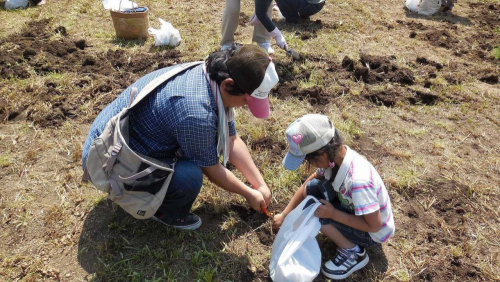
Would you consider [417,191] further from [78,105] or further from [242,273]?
[78,105]

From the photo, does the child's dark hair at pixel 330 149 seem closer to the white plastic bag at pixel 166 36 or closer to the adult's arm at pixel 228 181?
the adult's arm at pixel 228 181

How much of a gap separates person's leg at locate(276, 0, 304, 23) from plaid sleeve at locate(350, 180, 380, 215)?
4.44 m

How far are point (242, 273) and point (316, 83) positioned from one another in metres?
2.58

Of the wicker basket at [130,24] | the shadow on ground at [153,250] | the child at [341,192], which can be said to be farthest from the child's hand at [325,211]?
the wicker basket at [130,24]

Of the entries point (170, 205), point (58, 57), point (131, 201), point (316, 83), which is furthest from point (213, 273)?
point (58, 57)

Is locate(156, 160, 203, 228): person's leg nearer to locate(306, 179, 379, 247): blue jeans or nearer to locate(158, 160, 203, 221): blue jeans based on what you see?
locate(158, 160, 203, 221): blue jeans

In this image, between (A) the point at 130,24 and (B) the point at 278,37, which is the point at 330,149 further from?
(A) the point at 130,24

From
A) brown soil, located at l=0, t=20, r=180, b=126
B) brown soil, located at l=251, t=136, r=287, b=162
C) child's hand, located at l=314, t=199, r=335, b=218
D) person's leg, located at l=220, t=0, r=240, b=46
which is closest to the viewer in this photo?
child's hand, located at l=314, t=199, r=335, b=218

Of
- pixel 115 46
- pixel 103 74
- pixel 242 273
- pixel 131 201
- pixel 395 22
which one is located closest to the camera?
pixel 131 201

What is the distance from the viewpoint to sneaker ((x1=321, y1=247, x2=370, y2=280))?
91.5 inches

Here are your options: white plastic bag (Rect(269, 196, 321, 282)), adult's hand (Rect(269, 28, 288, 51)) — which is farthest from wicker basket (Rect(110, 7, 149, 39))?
white plastic bag (Rect(269, 196, 321, 282))

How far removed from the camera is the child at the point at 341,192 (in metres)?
2.06

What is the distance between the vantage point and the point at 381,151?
341cm

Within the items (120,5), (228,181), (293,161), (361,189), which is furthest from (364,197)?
(120,5)
